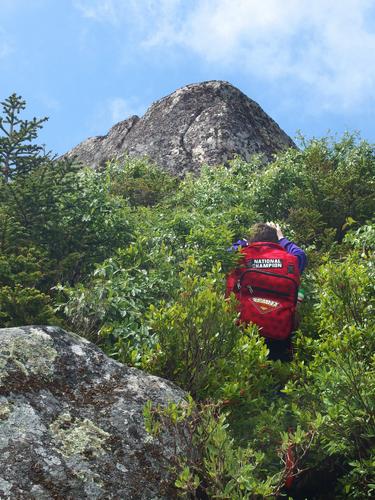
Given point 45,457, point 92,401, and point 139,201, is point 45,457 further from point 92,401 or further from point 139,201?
point 139,201

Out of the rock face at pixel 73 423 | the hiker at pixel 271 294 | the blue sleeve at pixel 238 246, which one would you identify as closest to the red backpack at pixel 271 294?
the hiker at pixel 271 294

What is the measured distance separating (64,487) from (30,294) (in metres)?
3.66

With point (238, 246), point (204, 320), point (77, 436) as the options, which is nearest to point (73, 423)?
point (77, 436)

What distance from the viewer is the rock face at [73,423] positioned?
18.5 ft

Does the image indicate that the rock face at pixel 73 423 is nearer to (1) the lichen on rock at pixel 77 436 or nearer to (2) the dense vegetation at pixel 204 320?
(1) the lichen on rock at pixel 77 436

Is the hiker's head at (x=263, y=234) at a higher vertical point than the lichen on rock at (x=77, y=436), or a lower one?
higher

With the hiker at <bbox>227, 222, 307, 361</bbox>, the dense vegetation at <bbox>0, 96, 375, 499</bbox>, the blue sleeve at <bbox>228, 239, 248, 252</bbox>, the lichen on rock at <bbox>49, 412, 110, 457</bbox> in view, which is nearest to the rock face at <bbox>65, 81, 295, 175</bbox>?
the dense vegetation at <bbox>0, 96, 375, 499</bbox>

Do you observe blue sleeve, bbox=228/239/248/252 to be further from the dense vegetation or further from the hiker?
the hiker

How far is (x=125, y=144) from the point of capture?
26.5m

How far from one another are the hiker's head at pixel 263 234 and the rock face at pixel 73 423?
164 inches

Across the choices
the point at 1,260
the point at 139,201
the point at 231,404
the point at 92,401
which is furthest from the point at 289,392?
the point at 139,201

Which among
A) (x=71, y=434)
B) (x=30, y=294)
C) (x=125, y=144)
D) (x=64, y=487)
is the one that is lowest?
(x=64, y=487)

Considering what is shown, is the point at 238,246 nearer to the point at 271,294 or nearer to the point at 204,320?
the point at 271,294

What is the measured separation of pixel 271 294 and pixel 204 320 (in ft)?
7.10
